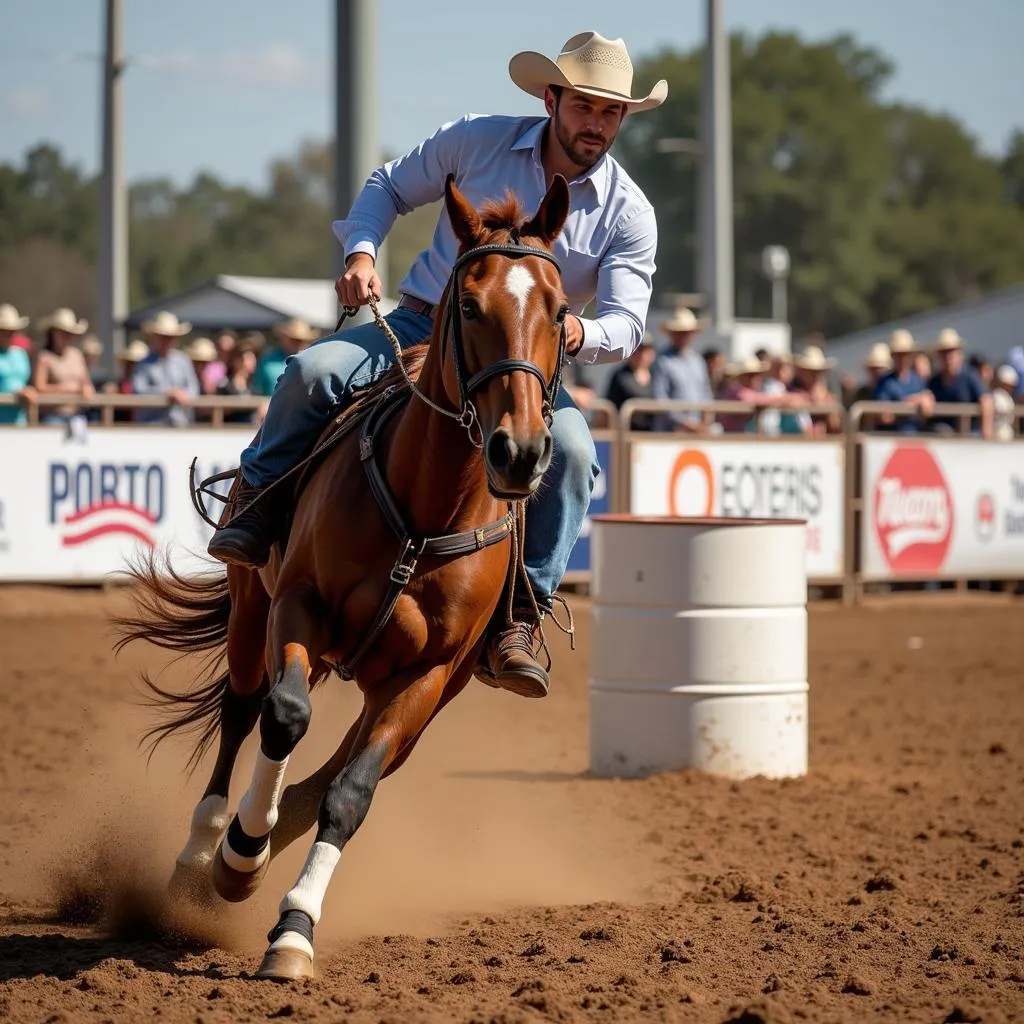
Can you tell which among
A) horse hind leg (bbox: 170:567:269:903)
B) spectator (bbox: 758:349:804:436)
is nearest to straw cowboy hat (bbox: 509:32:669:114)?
horse hind leg (bbox: 170:567:269:903)

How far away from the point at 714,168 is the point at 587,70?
15.6 meters

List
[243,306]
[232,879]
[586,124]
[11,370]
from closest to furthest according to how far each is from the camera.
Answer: [232,879]
[586,124]
[11,370]
[243,306]

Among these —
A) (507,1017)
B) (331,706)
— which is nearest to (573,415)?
(507,1017)

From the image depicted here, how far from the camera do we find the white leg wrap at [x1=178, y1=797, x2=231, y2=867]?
229 inches

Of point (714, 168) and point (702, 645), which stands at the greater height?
point (714, 168)

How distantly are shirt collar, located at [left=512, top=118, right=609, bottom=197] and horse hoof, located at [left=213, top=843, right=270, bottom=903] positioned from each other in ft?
8.21

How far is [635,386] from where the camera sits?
1563 cm

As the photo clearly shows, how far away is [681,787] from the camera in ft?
27.1

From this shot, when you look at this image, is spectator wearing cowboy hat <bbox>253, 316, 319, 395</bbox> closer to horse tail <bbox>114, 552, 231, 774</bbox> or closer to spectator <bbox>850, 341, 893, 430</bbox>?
spectator <bbox>850, 341, 893, 430</bbox>

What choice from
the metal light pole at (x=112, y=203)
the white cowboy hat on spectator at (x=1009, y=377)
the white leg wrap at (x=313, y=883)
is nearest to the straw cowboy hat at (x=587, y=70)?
the white leg wrap at (x=313, y=883)

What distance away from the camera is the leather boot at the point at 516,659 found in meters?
5.45

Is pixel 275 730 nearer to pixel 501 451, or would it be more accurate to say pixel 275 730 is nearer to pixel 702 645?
pixel 501 451

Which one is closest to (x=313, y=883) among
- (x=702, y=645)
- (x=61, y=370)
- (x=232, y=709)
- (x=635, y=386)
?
(x=232, y=709)

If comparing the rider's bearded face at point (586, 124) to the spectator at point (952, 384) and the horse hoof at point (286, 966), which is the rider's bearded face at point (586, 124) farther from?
the spectator at point (952, 384)
